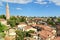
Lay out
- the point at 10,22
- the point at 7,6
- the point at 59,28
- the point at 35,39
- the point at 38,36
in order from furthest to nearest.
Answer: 1. the point at 7,6
2. the point at 10,22
3. the point at 38,36
4. the point at 35,39
5. the point at 59,28

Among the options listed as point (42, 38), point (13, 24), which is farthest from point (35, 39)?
point (13, 24)

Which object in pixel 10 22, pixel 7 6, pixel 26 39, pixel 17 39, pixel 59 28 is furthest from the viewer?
pixel 7 6

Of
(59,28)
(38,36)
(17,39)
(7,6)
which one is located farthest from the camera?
(7,6)

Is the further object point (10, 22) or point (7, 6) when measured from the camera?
point (7, 6)

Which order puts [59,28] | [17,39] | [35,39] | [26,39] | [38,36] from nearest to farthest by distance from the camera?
[59,28] < [17,39] < [26,39] < [35,39] < [38,36]

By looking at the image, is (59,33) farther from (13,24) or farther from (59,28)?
(13,24)

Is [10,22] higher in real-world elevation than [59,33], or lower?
lower

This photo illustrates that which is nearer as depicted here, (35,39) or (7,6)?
(35,39)

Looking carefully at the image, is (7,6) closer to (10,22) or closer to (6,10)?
(6,10)

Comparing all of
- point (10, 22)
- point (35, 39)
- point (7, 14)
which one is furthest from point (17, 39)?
point (7, 14)
